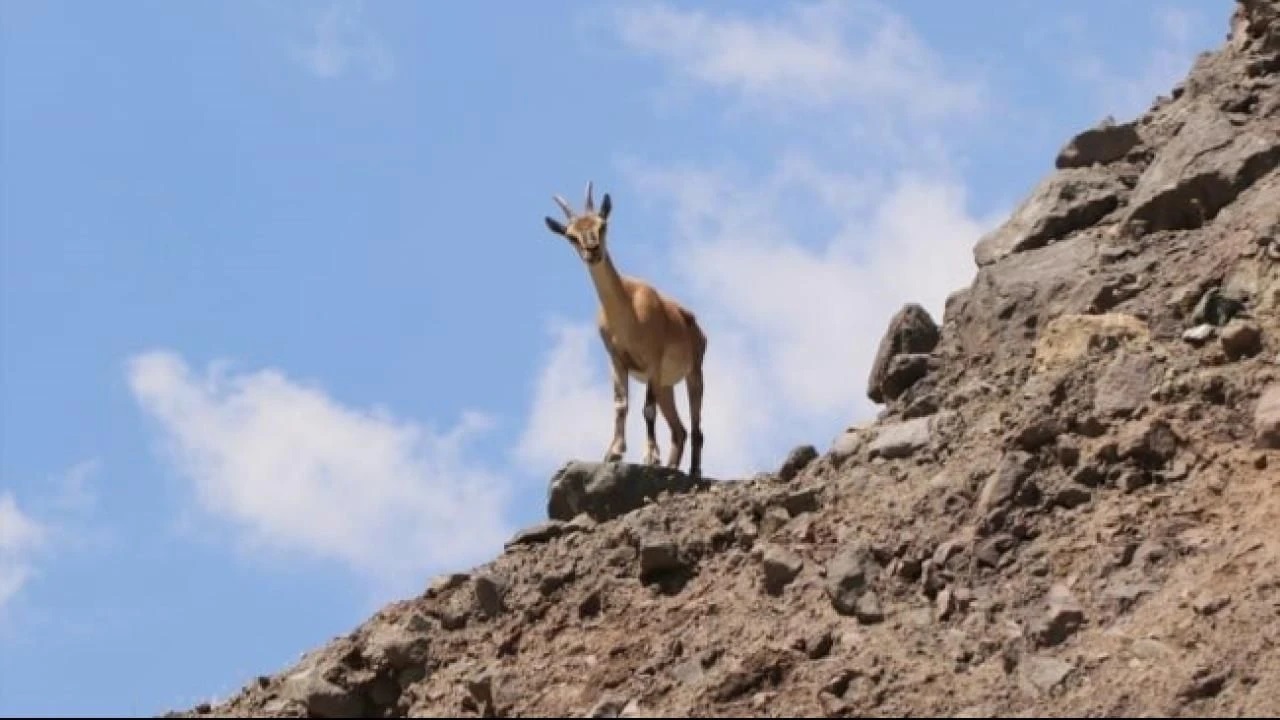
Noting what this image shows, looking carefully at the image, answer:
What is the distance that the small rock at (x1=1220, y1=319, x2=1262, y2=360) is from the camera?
17.9 meters

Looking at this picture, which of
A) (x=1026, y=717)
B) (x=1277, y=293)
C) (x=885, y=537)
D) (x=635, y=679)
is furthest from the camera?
(x=1277, y=293)

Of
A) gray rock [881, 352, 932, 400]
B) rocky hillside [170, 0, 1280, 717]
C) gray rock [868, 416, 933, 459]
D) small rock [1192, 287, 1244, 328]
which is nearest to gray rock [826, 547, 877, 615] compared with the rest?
rocky hillside [170, 0, 1280, 717]

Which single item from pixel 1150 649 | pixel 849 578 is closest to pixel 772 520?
pixel 849 578

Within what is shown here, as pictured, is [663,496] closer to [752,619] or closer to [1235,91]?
[752,619]

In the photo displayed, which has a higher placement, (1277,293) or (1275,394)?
(1277,293)

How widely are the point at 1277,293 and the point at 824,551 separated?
4.25m

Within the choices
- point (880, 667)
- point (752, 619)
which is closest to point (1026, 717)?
point (880, 667)

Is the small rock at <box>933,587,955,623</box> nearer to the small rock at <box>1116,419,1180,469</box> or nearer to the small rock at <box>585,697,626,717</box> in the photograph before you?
the small rock at <box>1116,419,1180,469</box>

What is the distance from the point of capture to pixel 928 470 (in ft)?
58.5

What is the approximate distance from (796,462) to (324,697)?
185 inches

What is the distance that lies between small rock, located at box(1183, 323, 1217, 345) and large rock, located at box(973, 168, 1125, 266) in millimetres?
2770

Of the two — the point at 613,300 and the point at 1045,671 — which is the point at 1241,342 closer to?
the point at 1045,671

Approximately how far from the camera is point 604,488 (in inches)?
772

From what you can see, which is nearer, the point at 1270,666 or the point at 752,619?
the point at 1270,666
